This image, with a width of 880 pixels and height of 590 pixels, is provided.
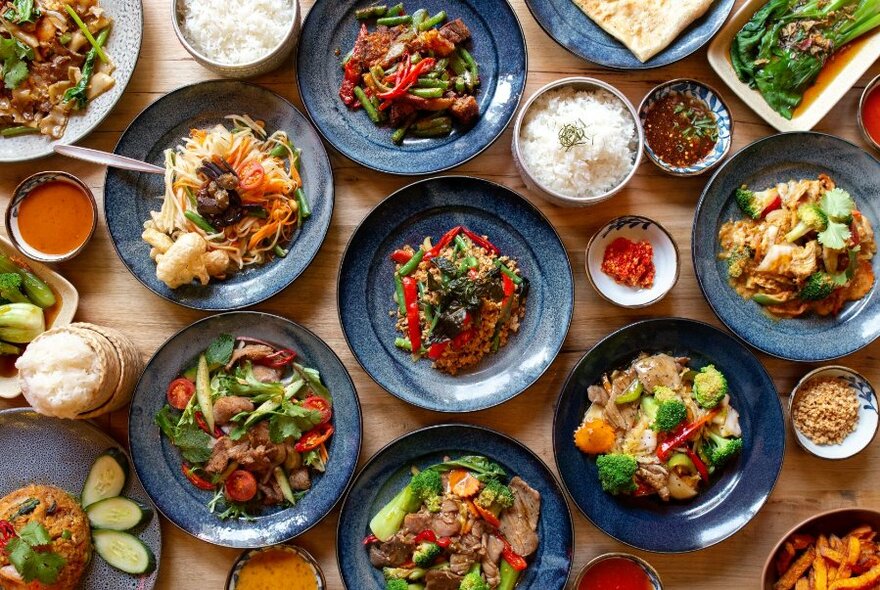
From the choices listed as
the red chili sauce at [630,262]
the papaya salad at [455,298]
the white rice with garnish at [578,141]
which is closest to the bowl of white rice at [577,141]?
the white rice with garnish at [578,141]

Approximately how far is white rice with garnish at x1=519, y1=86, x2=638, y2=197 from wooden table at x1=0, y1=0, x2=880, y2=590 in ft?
0.76

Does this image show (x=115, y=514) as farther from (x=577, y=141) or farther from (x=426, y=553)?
(x=577, y=141)

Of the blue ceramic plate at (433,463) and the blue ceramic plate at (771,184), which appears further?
the blue ceramic plate at (771,184)

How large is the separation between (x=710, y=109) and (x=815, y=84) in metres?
0.62

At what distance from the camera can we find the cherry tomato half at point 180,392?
369 centimetres

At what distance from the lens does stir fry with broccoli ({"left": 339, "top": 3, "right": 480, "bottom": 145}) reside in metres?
3.78

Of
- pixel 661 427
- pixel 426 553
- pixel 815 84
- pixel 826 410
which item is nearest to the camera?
pixel 426 553

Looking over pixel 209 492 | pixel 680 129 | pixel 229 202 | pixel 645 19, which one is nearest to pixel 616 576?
pixel 209 492

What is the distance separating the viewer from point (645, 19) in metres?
3.86

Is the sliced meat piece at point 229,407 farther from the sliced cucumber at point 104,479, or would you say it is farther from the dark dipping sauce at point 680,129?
the dark dipping sauce at point 680,129

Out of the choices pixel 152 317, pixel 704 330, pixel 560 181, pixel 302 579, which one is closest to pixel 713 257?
pixel 704 330

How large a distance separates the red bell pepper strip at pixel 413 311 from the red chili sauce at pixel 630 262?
1.07 metres

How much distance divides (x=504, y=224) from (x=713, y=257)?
1.18m

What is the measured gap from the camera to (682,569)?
396 centimetres
